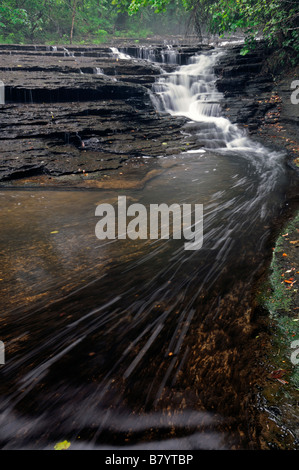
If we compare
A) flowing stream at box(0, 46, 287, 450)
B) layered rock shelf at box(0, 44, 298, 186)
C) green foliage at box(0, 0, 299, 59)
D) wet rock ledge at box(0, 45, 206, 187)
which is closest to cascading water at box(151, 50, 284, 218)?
layered rock shelf at box(0, 44, 298, 186)

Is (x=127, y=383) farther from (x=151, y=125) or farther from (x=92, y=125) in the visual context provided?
(x=151, y=125)

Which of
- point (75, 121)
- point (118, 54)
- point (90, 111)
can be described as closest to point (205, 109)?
point (90, 111)

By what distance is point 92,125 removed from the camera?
9539 mm

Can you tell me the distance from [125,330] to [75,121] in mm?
8816

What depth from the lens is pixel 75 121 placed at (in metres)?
9.51

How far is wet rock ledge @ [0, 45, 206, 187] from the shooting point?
794cm

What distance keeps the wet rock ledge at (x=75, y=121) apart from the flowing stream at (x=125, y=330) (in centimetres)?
255

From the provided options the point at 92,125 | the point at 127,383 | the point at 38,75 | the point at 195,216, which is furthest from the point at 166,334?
→ the point at 38,75

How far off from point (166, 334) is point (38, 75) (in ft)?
38.7

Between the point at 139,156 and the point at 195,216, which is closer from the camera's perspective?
the point at 195,216

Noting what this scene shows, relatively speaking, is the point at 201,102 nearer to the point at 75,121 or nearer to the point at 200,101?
the point at 200,101

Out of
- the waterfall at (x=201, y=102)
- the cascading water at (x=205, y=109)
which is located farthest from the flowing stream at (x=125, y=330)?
the waterfall at (x=201, y=102)

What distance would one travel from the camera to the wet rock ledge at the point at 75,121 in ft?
26.0

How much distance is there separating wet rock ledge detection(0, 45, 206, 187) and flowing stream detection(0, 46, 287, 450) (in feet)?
8.36
